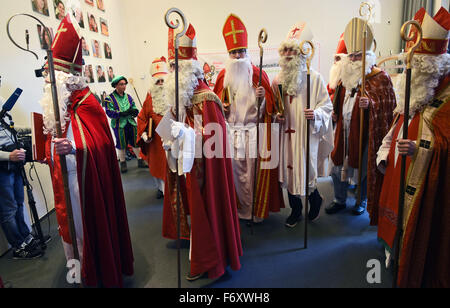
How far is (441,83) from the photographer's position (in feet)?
6.20

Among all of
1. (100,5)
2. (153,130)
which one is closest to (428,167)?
(153,130)

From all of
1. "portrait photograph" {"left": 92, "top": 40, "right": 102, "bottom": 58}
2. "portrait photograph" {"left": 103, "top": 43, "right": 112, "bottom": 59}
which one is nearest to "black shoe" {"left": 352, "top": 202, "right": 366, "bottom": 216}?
"portrait photograph" {"left": 92, "top": 40, "right": 102, "bottom": 58}

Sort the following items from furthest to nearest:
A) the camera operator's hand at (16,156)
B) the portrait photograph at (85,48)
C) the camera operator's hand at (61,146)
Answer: the portrait photograph at (85,48) → the camera operator's hand at (16,156) → the camera operator's hand at (61,146)

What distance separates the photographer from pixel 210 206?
2.21m

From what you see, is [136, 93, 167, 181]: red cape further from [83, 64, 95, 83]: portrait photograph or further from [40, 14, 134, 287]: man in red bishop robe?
[83, 64, 95, 83]: portrait photograph

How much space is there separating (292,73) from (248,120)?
68 cm

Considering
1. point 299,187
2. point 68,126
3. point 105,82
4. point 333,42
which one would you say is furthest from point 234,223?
point 333,42

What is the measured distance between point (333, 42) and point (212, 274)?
226 inches

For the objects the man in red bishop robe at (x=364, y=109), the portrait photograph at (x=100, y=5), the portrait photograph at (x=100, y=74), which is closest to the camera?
the man in red bishop robe at (x=364, y=109)

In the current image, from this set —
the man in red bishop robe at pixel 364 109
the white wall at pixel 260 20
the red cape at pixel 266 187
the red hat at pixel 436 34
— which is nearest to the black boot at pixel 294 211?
the red cape at pixel 266 187

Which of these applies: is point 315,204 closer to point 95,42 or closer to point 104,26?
point 95,42

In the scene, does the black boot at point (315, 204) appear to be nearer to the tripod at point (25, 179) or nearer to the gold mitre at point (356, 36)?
the gold mitre at point (356, 36)

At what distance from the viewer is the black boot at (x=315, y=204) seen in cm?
327

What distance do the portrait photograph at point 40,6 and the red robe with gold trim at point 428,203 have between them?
4.67 m
